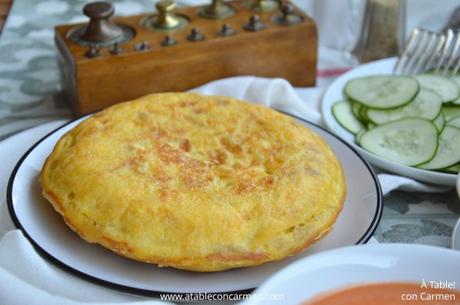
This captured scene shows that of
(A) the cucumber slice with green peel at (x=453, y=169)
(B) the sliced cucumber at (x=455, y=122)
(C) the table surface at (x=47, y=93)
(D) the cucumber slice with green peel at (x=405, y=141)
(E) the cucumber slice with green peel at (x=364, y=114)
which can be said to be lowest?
(C) the table surface at (x=47, y=93)

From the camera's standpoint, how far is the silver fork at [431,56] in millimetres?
1917

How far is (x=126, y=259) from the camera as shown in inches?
44.3

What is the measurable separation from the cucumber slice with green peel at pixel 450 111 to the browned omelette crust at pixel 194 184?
0.47 m

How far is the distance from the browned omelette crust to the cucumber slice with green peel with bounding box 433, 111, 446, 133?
0.38 meters

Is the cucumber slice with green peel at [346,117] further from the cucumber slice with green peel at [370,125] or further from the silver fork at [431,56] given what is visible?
the silver fork at [431,56]

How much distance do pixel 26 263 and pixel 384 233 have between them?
0.67 meters

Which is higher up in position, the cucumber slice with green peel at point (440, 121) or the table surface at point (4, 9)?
the cucumber slice with green peel at point (440, 121)

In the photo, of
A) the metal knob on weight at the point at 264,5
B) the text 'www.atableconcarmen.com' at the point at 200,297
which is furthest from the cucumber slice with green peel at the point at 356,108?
the text 'www.atableconcarmen.com' at the point at 200,297

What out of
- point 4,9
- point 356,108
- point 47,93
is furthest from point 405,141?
point 4,9

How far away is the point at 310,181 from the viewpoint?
3.96 ft

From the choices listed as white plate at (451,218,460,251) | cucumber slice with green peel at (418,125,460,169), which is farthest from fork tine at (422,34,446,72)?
white plate at (451,218,460,251)

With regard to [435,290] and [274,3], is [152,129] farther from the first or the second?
[274,3]

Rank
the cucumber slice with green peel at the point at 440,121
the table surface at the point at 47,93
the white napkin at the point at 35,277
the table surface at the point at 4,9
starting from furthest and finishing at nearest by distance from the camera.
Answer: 1. the table surface at the point at 4,9
2. the cucumber slice with green peel at the point at 440,121
3. the table surface at the point at 47,93
4. the white napkin at the point at 35,277

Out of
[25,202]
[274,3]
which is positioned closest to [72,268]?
[25,202]
